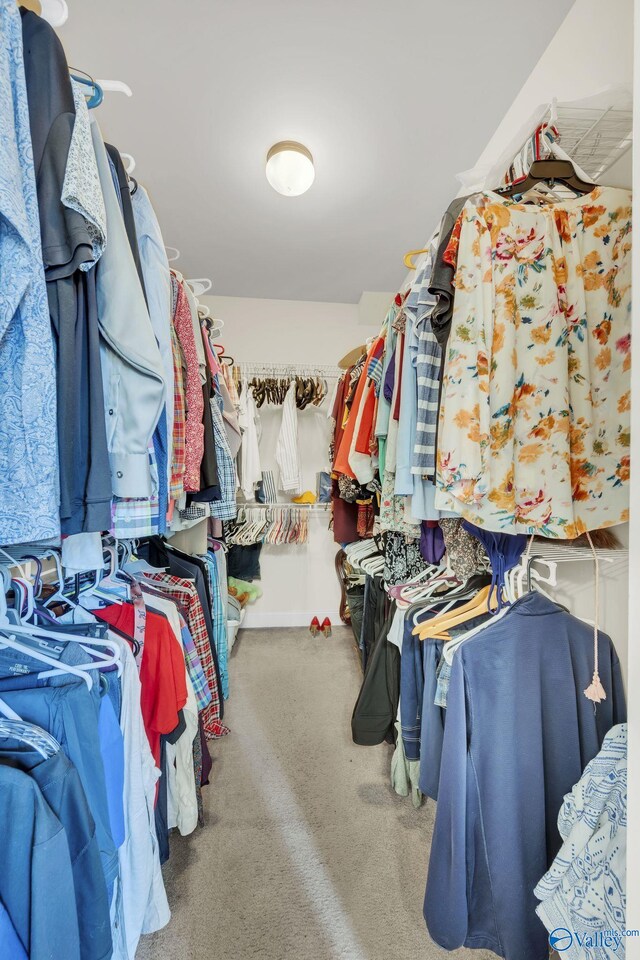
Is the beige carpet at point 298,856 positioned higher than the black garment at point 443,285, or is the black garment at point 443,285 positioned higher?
the black garment at point 443,285

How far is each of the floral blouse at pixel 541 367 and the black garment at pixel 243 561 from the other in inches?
104

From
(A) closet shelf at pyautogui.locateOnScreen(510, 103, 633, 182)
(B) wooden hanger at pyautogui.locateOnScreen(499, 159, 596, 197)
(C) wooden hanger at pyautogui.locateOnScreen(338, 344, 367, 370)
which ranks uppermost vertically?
(A) closet shelf at pyautogui.locateOnScreen(510, 103, 633, 182)

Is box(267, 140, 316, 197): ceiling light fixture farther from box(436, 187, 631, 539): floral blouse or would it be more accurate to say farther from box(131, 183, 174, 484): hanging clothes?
box(436, 187, 631, 539): floral blouse

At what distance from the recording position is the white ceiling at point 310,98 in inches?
54.1

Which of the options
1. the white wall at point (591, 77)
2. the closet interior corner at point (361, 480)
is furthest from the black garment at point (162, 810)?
the white wall at point (591, 77)

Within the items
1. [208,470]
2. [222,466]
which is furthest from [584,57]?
[222,466]

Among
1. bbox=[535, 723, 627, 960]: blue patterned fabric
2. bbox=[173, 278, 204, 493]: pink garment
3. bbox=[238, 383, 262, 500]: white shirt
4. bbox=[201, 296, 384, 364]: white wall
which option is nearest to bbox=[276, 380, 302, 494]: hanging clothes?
bbox=[238, 383, 262, 500]: white shirt

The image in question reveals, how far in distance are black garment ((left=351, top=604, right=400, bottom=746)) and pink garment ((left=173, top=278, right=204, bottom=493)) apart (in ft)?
3.36

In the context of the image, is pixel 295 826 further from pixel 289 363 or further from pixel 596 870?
pixel 289 363

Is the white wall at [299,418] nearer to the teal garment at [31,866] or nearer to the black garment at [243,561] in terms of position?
the black garment at [243,561]

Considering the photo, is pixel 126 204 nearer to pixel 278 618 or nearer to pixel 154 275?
pixel 154 275

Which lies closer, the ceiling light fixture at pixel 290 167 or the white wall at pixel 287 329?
the ceiling light fixture at pixel 290 167

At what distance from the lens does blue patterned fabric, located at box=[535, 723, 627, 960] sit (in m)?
0.69

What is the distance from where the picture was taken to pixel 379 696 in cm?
172
